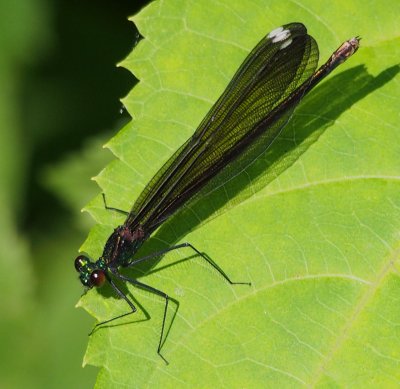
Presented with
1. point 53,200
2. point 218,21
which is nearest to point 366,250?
point 218,21

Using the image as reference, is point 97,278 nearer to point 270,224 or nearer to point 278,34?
point 270,224

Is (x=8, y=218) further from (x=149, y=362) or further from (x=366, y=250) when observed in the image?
(x=366, y=250)

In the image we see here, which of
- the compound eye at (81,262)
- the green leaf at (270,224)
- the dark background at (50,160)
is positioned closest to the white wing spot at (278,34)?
the green leaf at (270,224)

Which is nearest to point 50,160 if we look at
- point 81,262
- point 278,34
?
point 81,262

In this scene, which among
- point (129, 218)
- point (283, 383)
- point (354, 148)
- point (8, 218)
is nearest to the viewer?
point (283, 383)

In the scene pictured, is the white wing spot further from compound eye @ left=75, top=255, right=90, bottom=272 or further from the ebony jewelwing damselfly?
compound eye @ left=75, top=255, right=90, bottom=272

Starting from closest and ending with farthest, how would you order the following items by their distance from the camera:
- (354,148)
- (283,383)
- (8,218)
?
(283,383), (354,148), (8,218)
